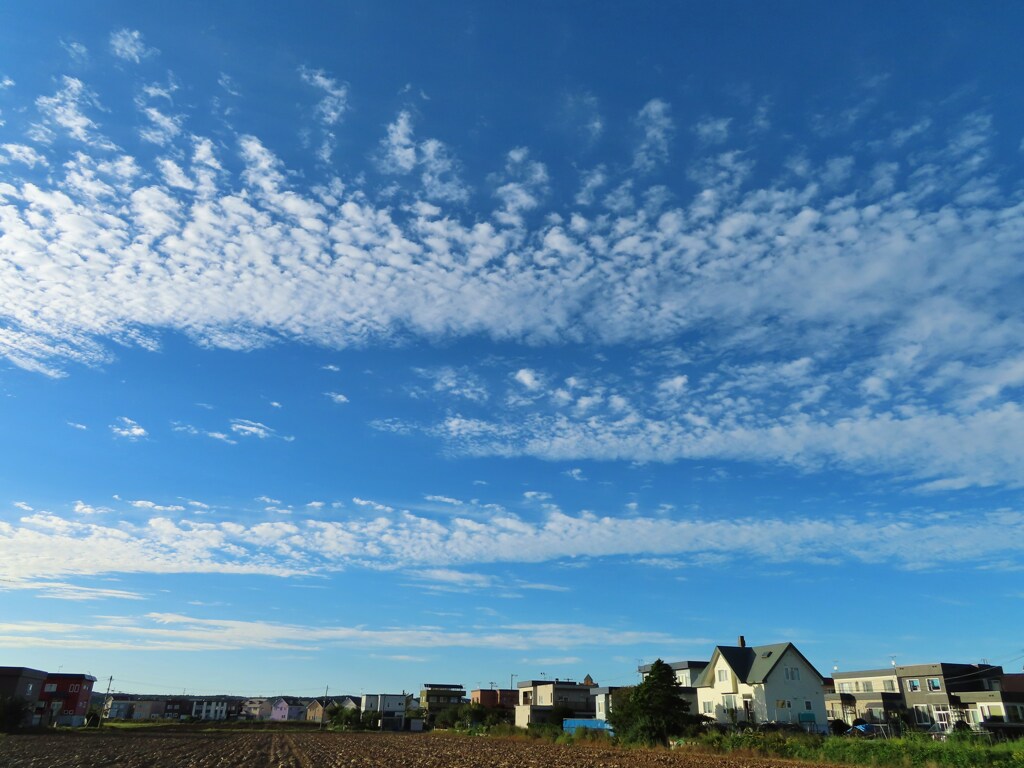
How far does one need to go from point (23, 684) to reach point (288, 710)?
11078 cm

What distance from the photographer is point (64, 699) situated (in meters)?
108

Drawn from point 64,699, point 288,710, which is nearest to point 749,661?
point 64,699

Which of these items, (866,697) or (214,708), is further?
(214,708)

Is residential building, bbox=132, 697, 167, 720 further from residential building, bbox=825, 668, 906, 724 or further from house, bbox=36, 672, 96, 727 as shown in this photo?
residential building, bbox=825, 668, 906, 724

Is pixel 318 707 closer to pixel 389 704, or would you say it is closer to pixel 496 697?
pixel 389 704

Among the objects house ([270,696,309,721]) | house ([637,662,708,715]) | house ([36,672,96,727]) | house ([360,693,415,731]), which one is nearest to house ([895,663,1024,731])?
house ([637,662,708,715])

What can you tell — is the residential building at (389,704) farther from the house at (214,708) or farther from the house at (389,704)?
the house at (214,708)

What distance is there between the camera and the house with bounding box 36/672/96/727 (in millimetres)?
104812

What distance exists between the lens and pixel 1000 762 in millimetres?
29188

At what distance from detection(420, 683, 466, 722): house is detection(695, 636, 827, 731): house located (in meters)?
71.1

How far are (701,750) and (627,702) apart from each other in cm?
1226

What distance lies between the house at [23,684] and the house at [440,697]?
214 ft

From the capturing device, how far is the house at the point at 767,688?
6781 cm

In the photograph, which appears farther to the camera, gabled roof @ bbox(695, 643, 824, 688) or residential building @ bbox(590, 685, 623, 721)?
residential building @ bbox(590, 685, 623, 721)
